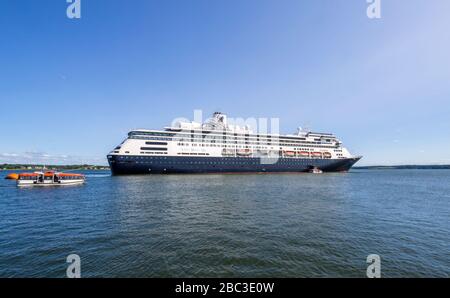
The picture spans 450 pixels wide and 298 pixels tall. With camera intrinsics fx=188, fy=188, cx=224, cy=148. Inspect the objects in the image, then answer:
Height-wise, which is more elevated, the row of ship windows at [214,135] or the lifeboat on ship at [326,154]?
the row of ship windows at [214,135]

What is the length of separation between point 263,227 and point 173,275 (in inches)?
265

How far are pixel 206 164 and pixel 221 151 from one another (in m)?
7.22

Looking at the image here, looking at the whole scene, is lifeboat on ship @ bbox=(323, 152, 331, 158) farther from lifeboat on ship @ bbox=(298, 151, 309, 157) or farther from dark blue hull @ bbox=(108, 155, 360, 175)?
lifeboat on ship @ bbox=(298, 151, 309, 157)

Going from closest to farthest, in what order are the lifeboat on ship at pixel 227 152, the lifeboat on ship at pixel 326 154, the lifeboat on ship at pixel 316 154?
the lifeboat on ship at pixel 227 152
the lifeboat on ship at pixel 316 154
the lifeboat on ship at pixel 326 154

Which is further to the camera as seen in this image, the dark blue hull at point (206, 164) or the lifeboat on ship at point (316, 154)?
the lifeboat on ship at point (316, 154)

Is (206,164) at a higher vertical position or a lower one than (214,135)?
lower

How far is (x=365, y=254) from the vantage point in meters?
8.98

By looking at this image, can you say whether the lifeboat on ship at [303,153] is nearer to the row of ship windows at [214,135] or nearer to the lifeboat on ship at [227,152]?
the row of ship windows at [214,135]

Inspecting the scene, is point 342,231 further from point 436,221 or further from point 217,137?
point 217,137

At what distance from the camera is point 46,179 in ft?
120

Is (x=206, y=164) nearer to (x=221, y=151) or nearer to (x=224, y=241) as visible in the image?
(x=221, y=151)

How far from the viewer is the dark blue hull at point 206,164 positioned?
2100 inches

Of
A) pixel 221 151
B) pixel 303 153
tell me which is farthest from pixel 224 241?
pixel 303 153

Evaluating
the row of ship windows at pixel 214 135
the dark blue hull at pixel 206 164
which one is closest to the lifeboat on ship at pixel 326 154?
the dark blue hull at pixel 206 164
